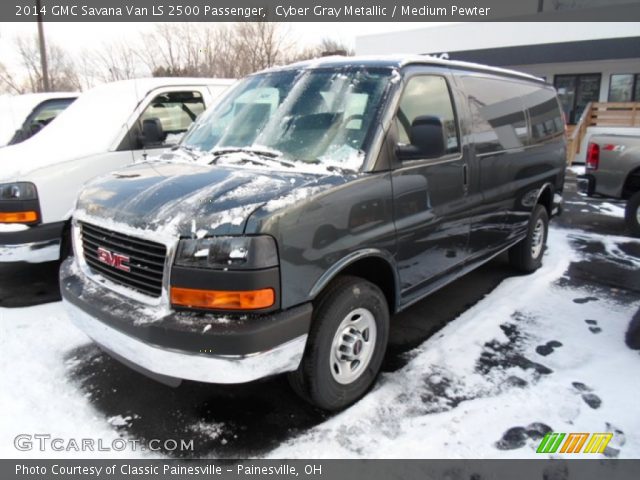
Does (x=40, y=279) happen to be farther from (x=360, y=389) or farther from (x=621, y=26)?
(x=621, y=26)

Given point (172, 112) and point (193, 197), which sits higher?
point (172, 112)

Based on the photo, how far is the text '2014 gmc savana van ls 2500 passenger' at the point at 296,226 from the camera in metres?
2.44

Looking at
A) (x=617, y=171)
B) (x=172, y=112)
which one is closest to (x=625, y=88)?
(x=617, y=171)

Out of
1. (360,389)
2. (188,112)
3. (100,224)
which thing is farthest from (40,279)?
(360,389)

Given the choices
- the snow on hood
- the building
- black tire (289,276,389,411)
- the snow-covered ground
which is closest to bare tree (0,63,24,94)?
the building

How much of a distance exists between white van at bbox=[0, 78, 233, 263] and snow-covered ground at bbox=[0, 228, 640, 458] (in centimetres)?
75

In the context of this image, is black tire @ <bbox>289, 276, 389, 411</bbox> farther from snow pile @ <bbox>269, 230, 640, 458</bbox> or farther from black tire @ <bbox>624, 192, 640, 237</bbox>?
black tire @ <bbox>624, 192, 640, 237</bbox>

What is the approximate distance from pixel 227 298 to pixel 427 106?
2152 millimetres

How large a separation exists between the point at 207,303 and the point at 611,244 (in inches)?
261

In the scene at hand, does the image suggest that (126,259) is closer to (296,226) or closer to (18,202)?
(296,226)

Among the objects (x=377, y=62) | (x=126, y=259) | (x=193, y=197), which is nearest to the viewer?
(x=193, y=197)

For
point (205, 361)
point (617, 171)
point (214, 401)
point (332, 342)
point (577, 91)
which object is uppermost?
point (577, 91)

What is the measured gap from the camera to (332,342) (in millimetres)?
2857

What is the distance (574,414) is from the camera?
300 cm
